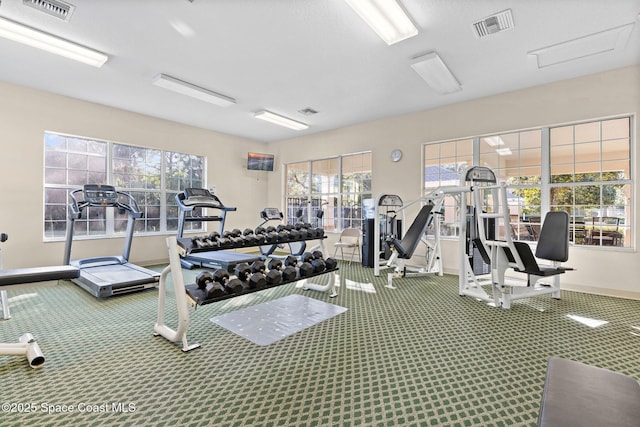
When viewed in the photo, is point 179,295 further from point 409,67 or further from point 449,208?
point 449,208

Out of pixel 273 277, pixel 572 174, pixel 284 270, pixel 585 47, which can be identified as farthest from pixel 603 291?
pixel 273 277

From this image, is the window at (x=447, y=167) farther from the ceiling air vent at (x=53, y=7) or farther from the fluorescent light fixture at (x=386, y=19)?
the ceiling air vent at (x=53, y=7)

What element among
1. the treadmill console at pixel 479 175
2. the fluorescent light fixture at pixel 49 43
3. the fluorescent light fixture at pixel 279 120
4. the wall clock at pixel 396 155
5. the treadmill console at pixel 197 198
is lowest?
the treadmill console at pixel 197 198

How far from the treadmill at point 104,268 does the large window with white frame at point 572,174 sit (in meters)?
5.70

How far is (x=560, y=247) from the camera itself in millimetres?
3645

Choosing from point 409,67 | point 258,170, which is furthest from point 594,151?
point 258,170

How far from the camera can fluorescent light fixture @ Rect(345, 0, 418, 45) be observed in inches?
106

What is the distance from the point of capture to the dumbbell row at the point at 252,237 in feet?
9.16

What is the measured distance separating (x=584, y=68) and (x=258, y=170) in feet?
21.7

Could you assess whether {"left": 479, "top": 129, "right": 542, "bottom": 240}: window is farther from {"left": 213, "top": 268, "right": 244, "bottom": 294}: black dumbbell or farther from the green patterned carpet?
{"left": 213, "top": 268, "right": 244, "bottom": 294}: black dumbbell

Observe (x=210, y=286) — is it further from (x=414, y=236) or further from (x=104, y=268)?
(x=104, y=268)

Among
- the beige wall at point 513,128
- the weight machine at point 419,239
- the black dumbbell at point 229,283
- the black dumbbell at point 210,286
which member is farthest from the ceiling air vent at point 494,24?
the black dumbbell at point 210,286

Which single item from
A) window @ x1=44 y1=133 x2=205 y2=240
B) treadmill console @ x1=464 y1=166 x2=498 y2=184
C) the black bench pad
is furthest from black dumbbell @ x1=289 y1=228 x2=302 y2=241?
window @ x1=44 y1=133 x2=205 y2=240

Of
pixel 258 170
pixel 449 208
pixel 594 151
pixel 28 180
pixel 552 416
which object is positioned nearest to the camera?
pixel 552 416
